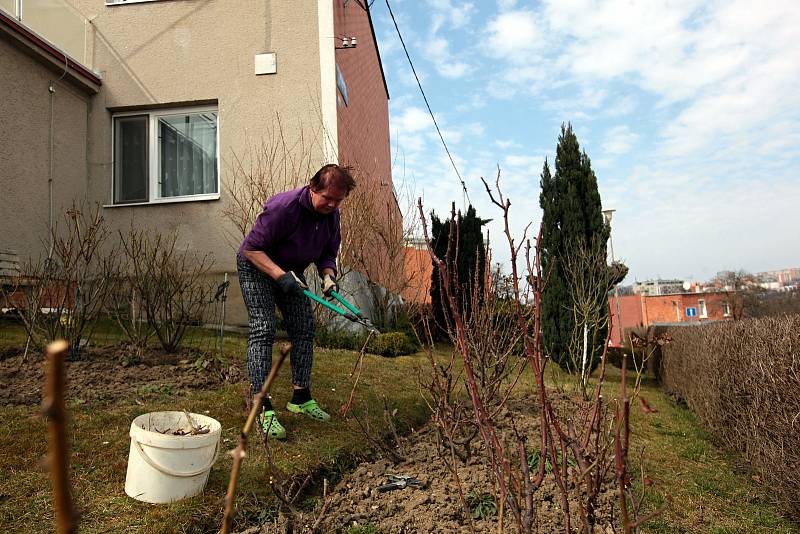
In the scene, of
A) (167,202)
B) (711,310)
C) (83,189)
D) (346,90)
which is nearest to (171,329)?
(167,202)

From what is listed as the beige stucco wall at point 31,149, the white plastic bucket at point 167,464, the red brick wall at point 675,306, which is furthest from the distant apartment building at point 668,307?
the white plastic bucket at point 167,464

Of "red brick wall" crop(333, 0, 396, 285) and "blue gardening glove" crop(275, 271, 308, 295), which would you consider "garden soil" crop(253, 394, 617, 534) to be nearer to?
"blue gardening glove" crop(275, 271, 308, 295)

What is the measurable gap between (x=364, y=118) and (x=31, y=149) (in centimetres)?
658

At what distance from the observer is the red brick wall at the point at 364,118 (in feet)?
31.1

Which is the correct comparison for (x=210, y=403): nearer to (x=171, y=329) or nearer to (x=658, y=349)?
(x=171, y=329)

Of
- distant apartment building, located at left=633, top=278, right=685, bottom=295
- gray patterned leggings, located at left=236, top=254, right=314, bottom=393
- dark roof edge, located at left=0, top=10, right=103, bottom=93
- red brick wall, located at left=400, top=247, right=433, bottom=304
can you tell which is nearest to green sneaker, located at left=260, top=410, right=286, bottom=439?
gray patterned leggings, located at left=236, top=254, right=314, bottom=393

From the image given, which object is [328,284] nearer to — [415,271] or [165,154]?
[165,154]

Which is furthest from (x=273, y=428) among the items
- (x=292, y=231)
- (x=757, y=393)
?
(x=757, y=393)

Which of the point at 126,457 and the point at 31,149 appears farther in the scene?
the point at 31,149

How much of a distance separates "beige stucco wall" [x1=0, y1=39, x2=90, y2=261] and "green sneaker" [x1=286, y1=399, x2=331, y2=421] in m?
4.94

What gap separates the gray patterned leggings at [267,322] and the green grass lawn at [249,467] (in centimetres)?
37

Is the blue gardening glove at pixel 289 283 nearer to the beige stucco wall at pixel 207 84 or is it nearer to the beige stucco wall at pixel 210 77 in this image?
the beige stucco wall at pixel 207 84

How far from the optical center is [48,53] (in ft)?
24.8

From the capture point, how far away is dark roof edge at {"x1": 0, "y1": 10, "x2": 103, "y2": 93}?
6.95 meters
